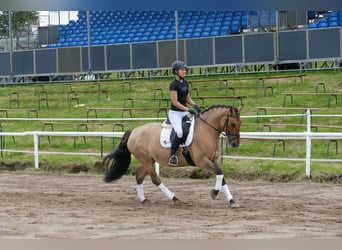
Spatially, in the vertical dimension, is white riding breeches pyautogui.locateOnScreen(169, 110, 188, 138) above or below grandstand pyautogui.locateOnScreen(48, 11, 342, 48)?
below

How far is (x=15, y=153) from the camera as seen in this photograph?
64.0 feet

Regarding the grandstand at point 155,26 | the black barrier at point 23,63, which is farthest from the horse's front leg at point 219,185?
the black barrier at point 23,63

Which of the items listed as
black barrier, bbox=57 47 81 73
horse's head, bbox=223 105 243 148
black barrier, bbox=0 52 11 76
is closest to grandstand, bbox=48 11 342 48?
black barrier, bbox=57 47 81 73

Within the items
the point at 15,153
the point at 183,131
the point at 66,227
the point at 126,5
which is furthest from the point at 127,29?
the point at 126,5

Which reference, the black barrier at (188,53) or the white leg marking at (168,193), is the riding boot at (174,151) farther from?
the black barrier at (188,53)

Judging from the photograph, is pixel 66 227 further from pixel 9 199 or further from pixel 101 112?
pixel 101 112

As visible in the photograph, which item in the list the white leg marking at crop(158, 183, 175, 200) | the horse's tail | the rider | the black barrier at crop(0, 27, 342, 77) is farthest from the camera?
the black barrier at crop(0, 27, 342, 77)

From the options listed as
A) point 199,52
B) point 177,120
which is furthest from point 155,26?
point 177,120

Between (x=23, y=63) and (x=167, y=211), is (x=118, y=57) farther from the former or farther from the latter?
(x=167, y=211)

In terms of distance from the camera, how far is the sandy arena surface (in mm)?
7227

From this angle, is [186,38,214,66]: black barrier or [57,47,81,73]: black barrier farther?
[57,47,81,73]: black barrier

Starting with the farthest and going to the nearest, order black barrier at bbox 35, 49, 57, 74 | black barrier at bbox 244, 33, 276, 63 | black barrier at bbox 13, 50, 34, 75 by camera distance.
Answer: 1. black barrier at bbox 13, 50, 34, 75
2. black barrier at bbox 35, 49, 57, 74
3. black barrier at bbox 244, 33, 276, 63

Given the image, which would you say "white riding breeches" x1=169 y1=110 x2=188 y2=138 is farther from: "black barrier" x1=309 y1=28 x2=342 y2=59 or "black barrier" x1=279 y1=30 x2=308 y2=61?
"black barrier" x1=279 y1=30 x2=308 y2=61

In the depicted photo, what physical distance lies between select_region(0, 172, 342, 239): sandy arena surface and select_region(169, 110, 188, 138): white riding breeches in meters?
1.14
